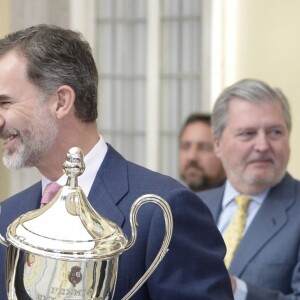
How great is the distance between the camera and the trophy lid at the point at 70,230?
77.1 inches

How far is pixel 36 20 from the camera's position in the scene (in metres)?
4.80

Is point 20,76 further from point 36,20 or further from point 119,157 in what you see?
point 36,20

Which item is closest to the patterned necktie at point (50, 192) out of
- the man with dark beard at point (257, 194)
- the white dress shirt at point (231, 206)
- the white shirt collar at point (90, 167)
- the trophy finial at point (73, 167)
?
the white shirt collar at point (90, 167)

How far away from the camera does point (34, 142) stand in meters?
2.46

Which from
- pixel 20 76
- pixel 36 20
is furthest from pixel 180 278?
pixel 36 20

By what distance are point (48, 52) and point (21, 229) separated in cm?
66

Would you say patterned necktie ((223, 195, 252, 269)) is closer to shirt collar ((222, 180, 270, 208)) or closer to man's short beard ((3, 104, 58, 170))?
shirt collar ((222, 180, 270, 208))

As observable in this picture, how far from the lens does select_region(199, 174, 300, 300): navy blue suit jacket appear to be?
3.78 metres

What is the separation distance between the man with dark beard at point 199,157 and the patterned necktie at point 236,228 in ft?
5.60

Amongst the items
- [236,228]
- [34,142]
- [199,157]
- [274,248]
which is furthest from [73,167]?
[199,157]

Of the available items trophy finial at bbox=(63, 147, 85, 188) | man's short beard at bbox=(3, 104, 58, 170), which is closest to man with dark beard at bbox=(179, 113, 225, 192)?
man's short beard at bbox=(3, 104, 58, 170)

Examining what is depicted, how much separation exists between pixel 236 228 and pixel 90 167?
1511 mm

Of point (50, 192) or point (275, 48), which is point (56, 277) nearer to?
point (50, 192)

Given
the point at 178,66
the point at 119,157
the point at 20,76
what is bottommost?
the point at 178,66
